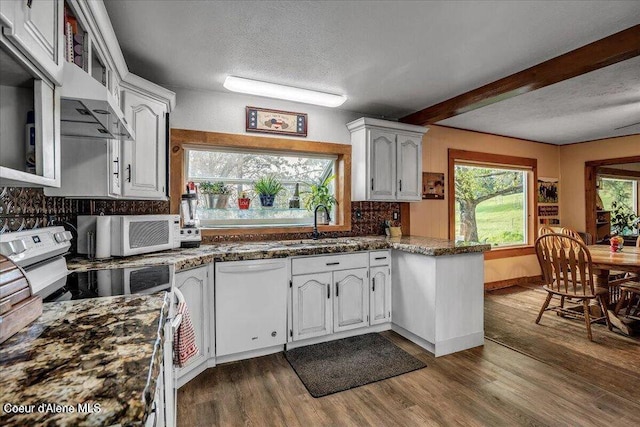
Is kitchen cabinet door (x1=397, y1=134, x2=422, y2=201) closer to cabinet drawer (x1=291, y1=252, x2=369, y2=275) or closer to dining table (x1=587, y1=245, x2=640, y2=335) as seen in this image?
cabinet drawer (x1=291, y1=252, x2=369, y2=275)

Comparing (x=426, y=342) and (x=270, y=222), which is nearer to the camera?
(x=426, y=342)

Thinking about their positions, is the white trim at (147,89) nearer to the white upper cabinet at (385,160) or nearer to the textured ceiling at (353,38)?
the textured ceiling at (353,38)

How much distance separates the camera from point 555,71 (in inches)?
94.9

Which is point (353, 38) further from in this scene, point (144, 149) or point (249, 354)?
point (249, 354)

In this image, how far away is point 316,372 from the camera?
7.98 ft

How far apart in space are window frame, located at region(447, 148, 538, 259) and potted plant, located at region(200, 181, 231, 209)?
3011 millimetres

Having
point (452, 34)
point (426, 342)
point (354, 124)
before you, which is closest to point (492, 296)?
point (426, 342)

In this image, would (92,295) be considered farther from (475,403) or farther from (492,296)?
(492,296)

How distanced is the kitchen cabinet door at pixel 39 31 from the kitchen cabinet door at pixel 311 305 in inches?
82.8

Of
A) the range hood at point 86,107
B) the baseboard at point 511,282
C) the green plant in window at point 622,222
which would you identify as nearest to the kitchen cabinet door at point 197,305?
the range hood at point 86,107

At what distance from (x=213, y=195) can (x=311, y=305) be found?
1443 mm

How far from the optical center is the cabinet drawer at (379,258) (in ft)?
10.1

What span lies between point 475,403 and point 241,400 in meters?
1.52

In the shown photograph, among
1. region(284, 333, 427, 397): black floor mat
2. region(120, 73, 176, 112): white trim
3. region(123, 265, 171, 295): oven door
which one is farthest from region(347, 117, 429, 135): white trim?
region(123, 265, 171, 295): oven door
